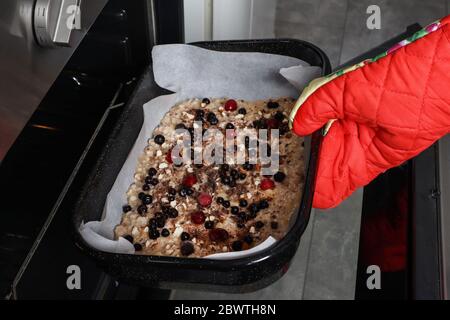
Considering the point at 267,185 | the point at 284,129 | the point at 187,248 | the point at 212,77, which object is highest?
the point at 212,77

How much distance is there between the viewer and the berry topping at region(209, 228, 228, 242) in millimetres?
915

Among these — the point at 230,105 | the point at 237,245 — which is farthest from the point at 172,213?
the point at 230,105

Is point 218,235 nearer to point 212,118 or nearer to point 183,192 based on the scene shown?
point 183,192

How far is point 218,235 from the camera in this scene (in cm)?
92

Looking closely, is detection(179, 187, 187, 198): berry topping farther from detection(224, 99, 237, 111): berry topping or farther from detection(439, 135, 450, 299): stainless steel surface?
detection(439, 135, 450, 299): stainless steel surface

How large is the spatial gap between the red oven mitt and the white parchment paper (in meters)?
0.14

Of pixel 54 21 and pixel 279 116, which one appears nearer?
pixel 54 21

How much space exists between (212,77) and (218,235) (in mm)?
347

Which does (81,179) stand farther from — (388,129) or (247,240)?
(388,129)

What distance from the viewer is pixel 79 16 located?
746 millimetres

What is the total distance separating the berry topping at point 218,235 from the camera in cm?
92

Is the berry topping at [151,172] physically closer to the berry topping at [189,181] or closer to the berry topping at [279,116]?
the berry topping at [189,181]
